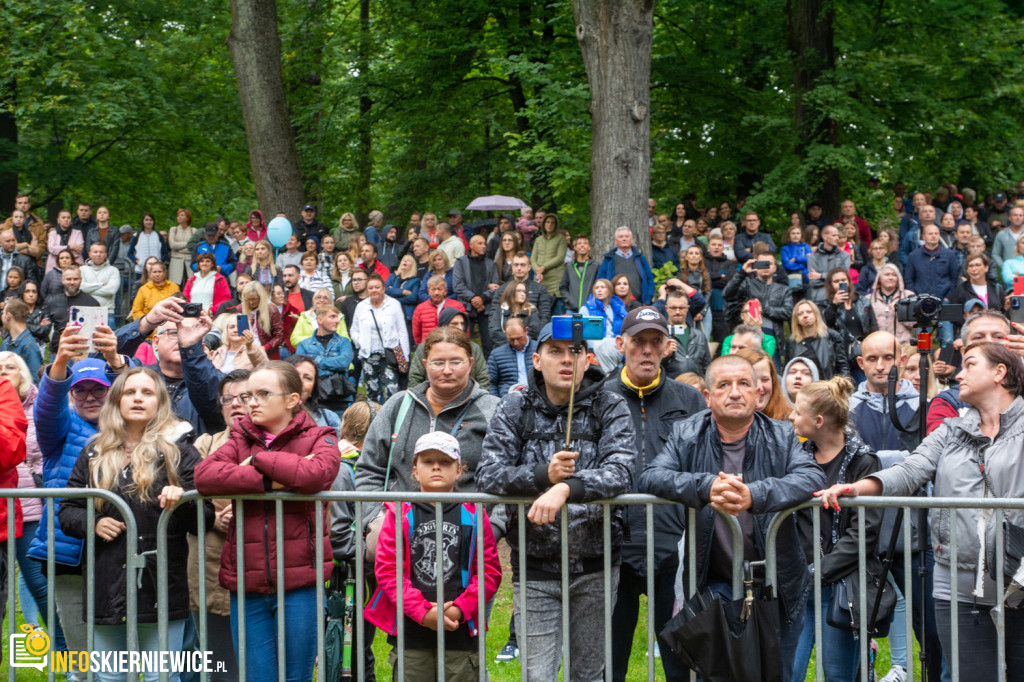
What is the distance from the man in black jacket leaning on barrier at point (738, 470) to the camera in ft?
13.3

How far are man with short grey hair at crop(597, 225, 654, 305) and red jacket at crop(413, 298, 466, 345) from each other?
1769mm

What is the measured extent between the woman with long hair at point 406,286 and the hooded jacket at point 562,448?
8731 mm

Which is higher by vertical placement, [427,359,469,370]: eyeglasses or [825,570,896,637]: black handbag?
[427,359,469,370]: eyeglasses

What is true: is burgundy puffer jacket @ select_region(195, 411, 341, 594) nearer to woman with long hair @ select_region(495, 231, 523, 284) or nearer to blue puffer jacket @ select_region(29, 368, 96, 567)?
blue puffer jacket @ select_region(29, 368, 96, 567)

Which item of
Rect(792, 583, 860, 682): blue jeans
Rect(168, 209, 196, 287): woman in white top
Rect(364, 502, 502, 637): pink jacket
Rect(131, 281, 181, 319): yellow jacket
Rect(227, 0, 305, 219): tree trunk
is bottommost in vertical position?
Rect(792, 583, 860, 682): blue jeans

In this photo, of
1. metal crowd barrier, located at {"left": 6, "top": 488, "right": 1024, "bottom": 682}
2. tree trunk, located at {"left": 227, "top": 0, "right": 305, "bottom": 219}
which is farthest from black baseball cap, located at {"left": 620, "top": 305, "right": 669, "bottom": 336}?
tree trunk, located at {"left": 227, "top": 0, "right": 305, "bottom": 219}

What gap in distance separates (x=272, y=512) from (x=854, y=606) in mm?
2621

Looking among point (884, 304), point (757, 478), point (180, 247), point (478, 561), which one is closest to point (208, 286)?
point (180, 247)

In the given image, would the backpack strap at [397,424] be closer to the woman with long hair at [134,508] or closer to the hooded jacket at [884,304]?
the woman with long hair at [134,508]

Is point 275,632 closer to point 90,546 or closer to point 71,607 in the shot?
point 90,546

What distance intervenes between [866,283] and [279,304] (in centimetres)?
717

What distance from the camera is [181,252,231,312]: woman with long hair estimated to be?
13734mm

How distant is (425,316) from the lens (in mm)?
12000

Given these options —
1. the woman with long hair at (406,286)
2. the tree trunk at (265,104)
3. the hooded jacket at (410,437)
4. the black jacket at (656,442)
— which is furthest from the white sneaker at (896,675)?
the tree trunk at (265,104)
